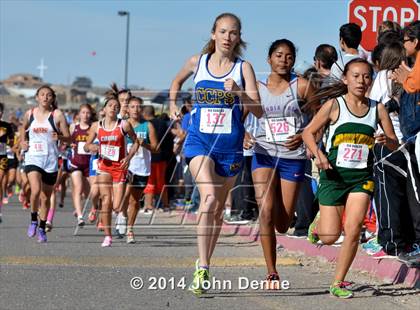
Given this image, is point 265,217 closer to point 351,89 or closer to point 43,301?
point 351,89

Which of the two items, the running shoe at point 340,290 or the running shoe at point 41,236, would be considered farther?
the running shoe at point 41,236

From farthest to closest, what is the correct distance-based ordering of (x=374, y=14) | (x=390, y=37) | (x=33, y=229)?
(x=33, y=229)
(x=374, y=14)
(x=390, y=37)

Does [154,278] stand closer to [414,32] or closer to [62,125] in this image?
[414,32]

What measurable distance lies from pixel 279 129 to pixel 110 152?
5439mm

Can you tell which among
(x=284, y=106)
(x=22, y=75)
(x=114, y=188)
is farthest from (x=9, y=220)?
(x=22, y=75)

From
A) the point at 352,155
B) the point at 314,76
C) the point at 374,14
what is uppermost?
the point at 374,14

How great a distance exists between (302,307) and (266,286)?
3.18 ft

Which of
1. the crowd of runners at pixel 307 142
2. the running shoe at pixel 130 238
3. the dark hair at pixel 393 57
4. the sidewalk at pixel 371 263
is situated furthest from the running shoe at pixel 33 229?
the dark hair at pixel 393 57

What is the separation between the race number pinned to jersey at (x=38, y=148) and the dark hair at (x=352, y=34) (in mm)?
4589

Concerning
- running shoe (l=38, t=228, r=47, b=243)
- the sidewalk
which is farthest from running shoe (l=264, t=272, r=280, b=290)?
running shoe (l=38, t=228, r=47, b=243)

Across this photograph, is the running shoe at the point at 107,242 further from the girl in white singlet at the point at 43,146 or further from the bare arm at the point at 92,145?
the bare arm at the point at 92,145

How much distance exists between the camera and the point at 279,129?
862 centimetres

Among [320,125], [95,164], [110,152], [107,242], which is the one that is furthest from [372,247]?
[95,164]

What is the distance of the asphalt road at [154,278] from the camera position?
297 inches
